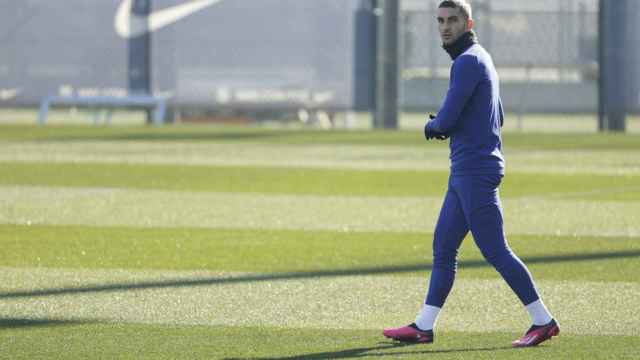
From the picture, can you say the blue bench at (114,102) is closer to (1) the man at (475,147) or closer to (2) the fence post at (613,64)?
(2) the fence post at (613,64)

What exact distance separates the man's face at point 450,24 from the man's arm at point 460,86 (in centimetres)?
14

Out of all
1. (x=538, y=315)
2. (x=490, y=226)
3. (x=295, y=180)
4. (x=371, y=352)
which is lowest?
(x=295, y=180)

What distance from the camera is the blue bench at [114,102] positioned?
35.2 meters

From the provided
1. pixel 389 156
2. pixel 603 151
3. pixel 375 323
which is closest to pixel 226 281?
pixel 375 323

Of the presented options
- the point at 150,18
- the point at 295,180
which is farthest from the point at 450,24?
the point at 150,18

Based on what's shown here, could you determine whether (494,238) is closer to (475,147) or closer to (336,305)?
(475,147)

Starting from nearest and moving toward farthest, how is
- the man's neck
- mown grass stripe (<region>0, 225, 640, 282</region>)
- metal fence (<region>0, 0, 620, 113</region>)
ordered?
the man's neck, mown grass stripe (<region>0, 225, 640, 282</region>), metal fence (<region>0, 0, 620, 113</region>)

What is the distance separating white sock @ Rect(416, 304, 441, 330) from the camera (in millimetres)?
8688

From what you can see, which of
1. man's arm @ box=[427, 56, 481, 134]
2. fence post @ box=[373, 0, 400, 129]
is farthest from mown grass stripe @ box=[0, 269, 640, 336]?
fence post @ box=[373, 0, 400, 129]

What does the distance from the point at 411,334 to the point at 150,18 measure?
91.1 feet

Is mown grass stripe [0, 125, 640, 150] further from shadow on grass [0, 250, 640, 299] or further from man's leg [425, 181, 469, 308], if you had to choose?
man's leg [425, 181, 469, 308]

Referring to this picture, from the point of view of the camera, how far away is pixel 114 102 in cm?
3538

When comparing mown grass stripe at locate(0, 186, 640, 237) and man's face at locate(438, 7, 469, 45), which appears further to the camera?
mown grass stripe at locate(0, 186, 640, 237)

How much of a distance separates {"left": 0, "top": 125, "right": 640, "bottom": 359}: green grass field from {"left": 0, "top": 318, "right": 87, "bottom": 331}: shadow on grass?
0.4 inches
